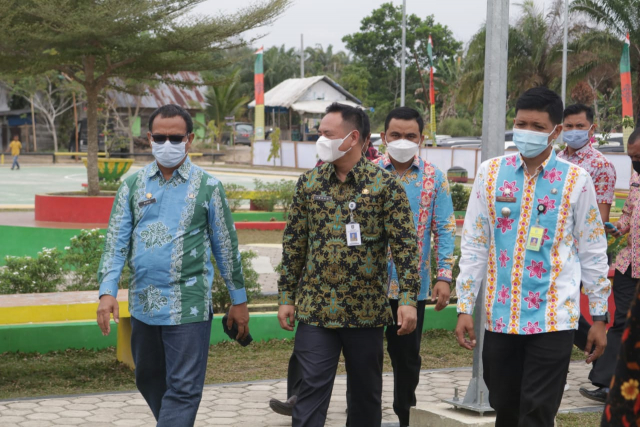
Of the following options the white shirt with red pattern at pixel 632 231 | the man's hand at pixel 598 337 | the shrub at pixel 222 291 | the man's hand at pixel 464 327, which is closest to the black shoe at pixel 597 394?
the white shirt with red pattern at pixel 632 231

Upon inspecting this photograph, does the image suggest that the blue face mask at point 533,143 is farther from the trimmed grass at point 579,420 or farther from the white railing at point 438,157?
the white railing at point 438,157

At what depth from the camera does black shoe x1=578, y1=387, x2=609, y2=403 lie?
6074 mm

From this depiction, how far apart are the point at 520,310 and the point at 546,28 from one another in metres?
39.0

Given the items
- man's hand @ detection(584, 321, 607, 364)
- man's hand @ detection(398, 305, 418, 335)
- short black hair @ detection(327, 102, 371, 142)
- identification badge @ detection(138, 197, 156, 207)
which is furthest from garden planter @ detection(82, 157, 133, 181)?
man's hand @ detection(584, 321, 607, 364)

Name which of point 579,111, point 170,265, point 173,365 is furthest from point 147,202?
point 579,111

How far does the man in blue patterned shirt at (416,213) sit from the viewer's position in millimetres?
5199

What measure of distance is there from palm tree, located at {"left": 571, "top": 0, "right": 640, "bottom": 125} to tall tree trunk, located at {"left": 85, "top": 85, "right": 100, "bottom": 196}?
22.3 meters

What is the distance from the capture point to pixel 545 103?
412 cm

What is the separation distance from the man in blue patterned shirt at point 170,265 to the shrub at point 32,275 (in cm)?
372

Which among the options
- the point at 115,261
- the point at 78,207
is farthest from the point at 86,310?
the point at 78,207

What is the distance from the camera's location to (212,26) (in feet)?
61.0

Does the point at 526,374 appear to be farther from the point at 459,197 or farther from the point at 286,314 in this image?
the point at 459,197

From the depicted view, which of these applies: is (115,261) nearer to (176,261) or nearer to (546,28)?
(176,261)

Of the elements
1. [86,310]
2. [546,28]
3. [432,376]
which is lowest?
[432,376]
